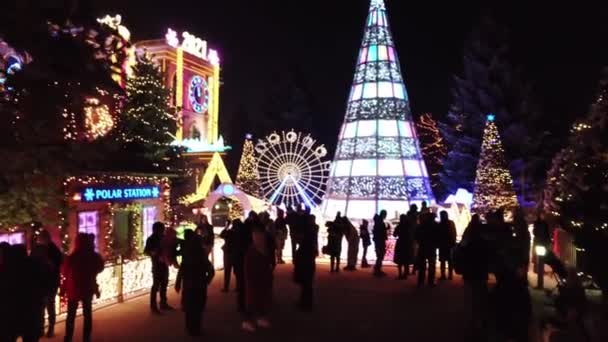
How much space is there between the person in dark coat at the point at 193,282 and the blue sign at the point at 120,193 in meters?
7.49

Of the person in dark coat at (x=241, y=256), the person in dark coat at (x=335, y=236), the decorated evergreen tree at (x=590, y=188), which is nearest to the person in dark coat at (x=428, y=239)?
the decorated evergreen tree at (x=590, y=188)

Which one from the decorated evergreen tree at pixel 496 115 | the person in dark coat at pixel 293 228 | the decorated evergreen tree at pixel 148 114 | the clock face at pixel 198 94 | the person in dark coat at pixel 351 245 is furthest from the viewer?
the decorated evergreen tree at pixel 496 115

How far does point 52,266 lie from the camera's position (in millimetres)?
7215

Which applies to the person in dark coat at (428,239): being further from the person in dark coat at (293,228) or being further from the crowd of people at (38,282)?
the crowd of people at (38,282)

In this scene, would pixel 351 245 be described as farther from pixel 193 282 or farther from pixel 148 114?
pixel 148 114

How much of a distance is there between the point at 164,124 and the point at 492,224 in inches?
499

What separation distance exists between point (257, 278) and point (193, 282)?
901mm

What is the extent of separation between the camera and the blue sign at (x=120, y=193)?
1419 centimetres

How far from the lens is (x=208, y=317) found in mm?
8719

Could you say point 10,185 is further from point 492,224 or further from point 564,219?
point 564,219

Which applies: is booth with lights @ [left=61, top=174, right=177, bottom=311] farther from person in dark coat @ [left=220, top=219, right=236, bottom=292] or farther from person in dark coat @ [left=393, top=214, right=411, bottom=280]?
person in dark coat @ [left=393, top=214, right=411, bottom=280]

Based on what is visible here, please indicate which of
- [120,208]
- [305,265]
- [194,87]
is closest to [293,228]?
[305,265]

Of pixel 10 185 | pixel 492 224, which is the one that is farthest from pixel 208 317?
pixel 492 224

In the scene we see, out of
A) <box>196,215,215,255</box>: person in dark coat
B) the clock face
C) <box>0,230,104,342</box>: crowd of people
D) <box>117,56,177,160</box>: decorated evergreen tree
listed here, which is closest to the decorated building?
the clock face
